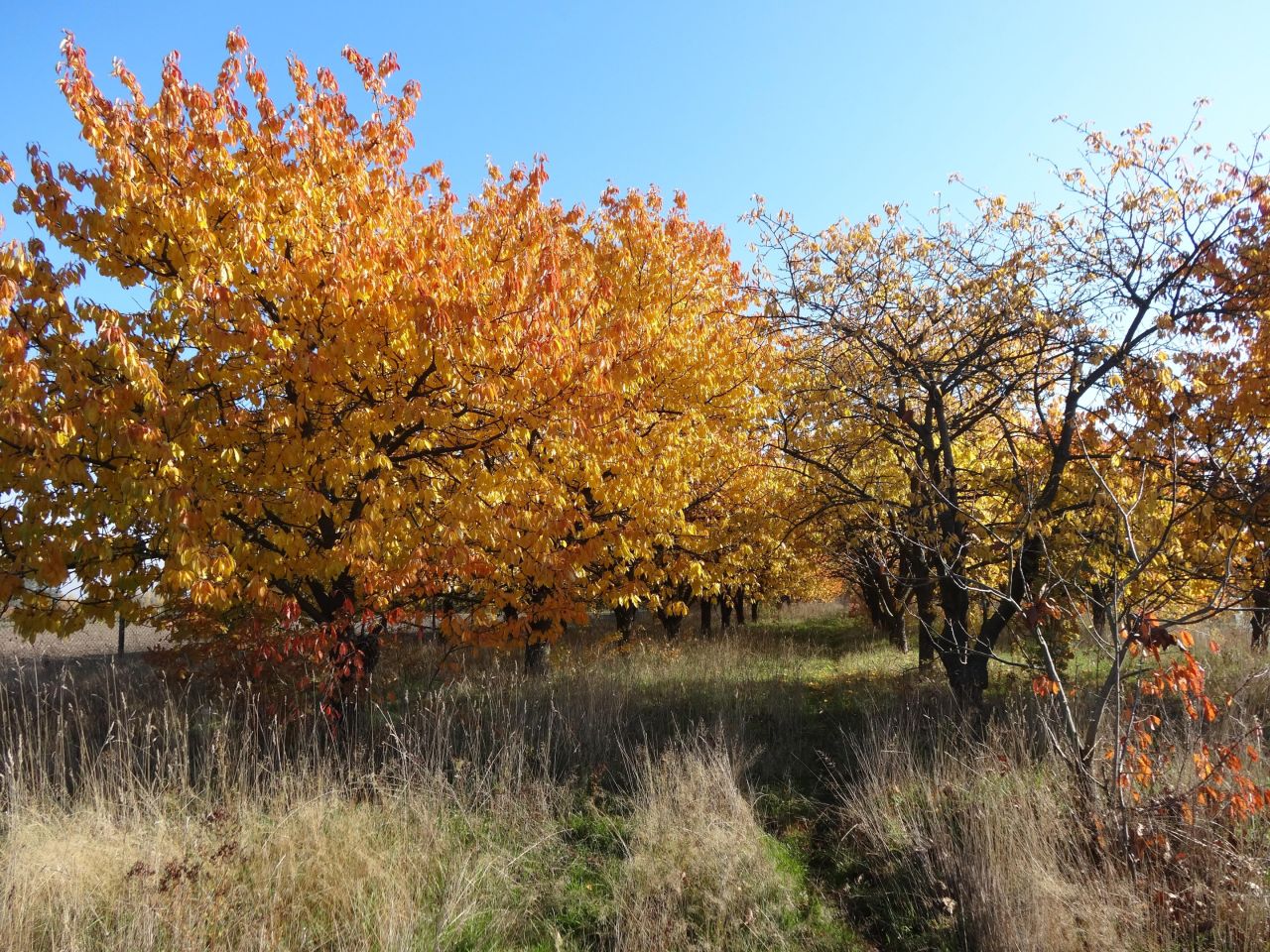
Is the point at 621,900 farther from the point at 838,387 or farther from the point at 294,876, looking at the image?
the point at 838,387

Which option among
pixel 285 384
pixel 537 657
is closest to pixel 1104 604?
pixel 285 384

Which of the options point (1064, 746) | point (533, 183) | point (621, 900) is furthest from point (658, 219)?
point (621, 900)

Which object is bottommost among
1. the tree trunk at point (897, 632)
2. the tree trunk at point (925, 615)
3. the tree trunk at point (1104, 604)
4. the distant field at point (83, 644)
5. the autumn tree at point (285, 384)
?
the tree trunk at point (897, 632)

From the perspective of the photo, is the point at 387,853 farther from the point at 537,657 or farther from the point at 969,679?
the point at 537,657

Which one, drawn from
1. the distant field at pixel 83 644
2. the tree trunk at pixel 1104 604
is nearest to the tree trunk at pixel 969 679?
the tree trunk at pixel 1104 604

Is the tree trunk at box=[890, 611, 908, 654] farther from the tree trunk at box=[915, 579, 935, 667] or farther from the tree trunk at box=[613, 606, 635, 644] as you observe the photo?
the tree trunk at box=[613, 606, 635, 644]

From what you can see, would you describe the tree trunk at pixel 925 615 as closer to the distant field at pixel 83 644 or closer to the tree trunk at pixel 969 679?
the tree trunk at pixel 969 679

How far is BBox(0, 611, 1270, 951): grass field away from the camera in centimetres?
312

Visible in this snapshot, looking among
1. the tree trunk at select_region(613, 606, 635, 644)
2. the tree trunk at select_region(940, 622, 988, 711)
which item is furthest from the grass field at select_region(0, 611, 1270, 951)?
the tree trunk at select_region(613, 606, 635, 644)

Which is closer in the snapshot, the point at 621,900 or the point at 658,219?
the point at 621,900

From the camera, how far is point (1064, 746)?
15.0 feet

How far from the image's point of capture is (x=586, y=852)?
13.9ft

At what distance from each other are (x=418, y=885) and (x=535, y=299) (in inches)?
144

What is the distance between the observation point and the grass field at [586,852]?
312cm
